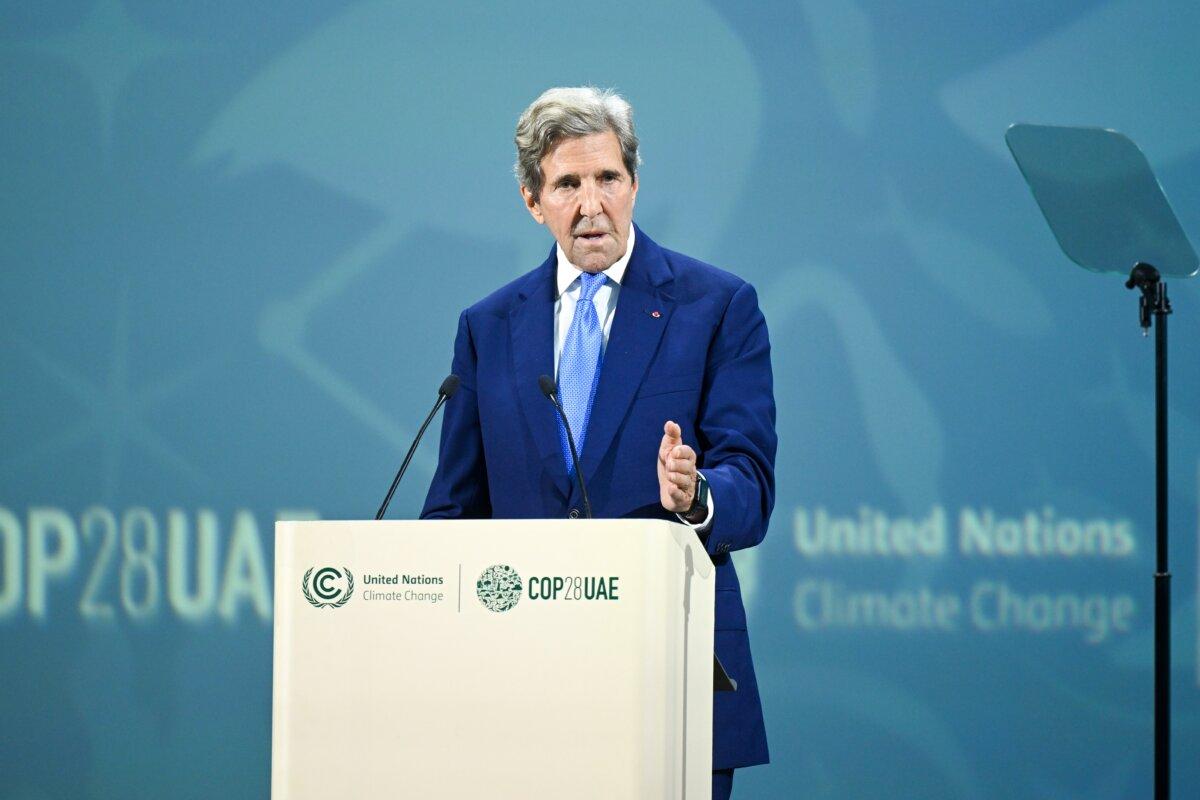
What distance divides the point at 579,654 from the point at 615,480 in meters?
0.64

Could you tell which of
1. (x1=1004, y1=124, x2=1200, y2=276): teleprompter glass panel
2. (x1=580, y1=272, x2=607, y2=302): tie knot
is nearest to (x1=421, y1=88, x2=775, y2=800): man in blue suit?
(x1=580, y1=272, x2=607, y2=302): tie knot

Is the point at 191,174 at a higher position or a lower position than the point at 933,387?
higher

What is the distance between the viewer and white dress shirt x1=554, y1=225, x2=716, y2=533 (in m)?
2.46

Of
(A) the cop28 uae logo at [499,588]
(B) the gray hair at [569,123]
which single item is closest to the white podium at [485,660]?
(A) the cop28 uae logo at [499,588]

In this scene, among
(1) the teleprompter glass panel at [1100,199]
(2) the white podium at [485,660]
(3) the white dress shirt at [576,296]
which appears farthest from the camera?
(1) the teleprompter glass panel at [1100,199]

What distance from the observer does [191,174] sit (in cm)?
396

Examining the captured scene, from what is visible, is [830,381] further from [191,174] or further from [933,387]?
[191,174]

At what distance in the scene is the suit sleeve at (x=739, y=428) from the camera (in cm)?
205

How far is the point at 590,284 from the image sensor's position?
2.49 m

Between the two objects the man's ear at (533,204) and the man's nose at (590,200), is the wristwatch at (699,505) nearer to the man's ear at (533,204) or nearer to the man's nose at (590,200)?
the man's nose at (590,200)

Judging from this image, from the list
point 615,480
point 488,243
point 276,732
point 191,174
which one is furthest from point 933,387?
point 276,732

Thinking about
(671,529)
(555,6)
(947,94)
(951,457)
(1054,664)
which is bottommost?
(1054,664)

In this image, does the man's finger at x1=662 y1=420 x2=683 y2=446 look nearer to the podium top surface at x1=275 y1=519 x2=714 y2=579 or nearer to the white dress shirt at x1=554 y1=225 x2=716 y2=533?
the podium top surface at x1=275 y1=519 x2=714 y2=579

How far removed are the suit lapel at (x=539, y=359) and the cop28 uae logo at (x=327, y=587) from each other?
599 millimetres
